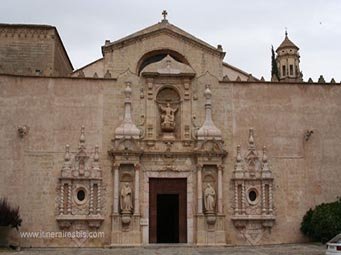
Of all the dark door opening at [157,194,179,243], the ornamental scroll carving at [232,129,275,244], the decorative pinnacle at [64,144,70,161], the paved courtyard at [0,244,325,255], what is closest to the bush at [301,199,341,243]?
the paved courtyard at [0,244,325,255]

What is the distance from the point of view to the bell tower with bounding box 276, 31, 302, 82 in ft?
166

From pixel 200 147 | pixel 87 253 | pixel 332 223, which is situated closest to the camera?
pixel 87 253

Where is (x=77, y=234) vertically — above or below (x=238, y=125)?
below

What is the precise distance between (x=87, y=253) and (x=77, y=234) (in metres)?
2.62

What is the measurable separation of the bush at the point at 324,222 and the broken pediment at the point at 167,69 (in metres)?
7.20

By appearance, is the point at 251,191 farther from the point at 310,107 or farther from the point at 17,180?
the point at 17,180

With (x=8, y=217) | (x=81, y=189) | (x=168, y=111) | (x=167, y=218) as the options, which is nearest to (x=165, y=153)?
(x=168, y=111)

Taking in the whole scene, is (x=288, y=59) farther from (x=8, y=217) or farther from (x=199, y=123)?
(x=8, y=217)

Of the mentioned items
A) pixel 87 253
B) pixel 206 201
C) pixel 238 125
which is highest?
pixel 238 125

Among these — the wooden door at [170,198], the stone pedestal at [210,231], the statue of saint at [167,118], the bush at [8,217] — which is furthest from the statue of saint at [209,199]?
the bush at [8,217]

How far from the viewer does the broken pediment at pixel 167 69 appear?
21.5m

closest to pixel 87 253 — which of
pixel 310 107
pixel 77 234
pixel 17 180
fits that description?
pixel 77 234

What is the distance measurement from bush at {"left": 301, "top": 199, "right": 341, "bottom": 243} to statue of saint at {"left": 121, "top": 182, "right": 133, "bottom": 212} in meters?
6.79

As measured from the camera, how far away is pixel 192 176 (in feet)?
69.0
